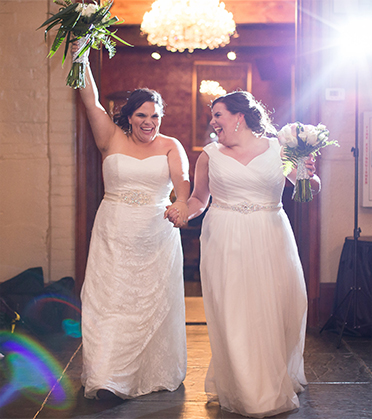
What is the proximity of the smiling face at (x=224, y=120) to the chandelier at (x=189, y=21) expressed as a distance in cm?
405

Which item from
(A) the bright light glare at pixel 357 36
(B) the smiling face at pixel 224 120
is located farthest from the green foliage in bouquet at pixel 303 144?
(A) the bright light glare at pixel 357 36

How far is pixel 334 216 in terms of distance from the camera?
4.28 m

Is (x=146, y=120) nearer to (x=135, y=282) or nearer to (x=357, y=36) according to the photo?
(x=135, y=282)

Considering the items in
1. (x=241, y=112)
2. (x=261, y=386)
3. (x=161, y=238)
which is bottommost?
(x=261, y=386)

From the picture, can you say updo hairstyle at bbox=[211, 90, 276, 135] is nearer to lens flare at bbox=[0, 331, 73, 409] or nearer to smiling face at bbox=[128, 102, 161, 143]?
smiling face at bbox=[128, 102, 161, 143]

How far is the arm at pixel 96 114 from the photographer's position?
2.69 m

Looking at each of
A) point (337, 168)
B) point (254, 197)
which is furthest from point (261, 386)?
point (337, 168)

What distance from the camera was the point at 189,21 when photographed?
6.34 metres

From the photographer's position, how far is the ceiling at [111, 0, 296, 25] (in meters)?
6.87

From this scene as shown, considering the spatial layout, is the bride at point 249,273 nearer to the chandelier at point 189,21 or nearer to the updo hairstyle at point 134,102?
the updo hairstyle at point 134,102

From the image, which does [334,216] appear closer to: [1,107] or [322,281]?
[322,281]

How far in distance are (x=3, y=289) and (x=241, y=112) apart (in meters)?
2.65

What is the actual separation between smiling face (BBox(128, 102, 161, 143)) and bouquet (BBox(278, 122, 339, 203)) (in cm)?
76

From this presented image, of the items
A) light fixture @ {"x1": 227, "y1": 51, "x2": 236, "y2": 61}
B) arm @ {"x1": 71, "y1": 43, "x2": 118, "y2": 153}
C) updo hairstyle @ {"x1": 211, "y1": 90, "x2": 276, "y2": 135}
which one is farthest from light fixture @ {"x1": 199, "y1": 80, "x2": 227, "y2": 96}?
updo hairstyle @ {"x1": 211, "y1": 90, "x2": 276, "y2": 135}
